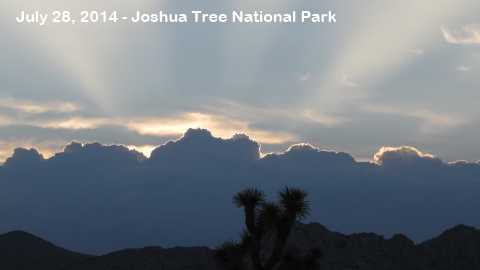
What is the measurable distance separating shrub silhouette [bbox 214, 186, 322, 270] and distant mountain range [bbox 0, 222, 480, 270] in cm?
1358

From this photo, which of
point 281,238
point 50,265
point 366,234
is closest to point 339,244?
point 366,234

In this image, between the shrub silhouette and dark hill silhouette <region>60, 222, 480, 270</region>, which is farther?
dark hill silhouette <region>60, 222, 480, 270</region>

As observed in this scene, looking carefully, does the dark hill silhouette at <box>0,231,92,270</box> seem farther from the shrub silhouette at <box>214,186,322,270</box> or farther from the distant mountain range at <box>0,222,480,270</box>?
the shrub silhouette at <box>214,186,322,270</box>

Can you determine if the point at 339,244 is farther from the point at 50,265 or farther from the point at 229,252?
the point at 50,265

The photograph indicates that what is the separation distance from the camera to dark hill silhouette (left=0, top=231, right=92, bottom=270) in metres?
50.6

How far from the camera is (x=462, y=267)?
42.3 m

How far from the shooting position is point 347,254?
41156mm

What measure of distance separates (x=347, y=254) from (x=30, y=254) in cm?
3326

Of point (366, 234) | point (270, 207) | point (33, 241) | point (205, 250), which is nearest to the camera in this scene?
point (270, 207)

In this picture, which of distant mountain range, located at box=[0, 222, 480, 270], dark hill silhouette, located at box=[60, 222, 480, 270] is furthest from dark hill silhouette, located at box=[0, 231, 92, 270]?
dark hill silhouette, located at box=[60, 222, 480, 270]

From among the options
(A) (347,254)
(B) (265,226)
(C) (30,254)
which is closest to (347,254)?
(A) (347,254)

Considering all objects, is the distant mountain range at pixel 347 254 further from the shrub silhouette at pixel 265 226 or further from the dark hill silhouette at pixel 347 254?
the shrub silhouette at pixel 265 226

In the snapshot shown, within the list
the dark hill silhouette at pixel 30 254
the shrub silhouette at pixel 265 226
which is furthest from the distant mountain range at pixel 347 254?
the shrub silhouette at pixel 265 226

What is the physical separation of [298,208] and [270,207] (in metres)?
1.34
